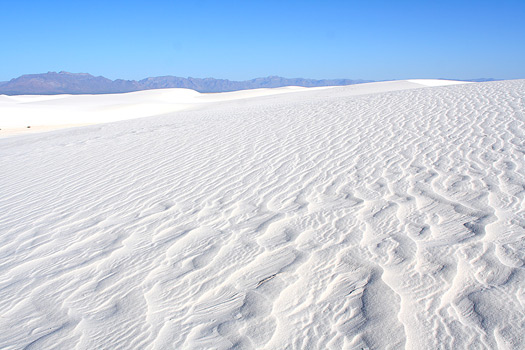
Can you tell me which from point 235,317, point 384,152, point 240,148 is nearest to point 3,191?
point 240,148

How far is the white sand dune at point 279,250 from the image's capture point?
2.12 m

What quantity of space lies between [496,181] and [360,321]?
2.86 meters

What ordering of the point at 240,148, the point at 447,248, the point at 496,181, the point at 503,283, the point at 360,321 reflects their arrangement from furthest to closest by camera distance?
the point at 240,148
the point at 496,181
the point at 447,248
the point at 503,283
the point at 360,321

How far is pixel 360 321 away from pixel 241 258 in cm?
107

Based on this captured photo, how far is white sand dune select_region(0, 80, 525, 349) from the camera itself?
83.3 inches

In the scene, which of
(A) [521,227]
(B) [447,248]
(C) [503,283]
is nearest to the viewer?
(C) [503,283]

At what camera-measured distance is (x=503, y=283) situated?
7.54ft

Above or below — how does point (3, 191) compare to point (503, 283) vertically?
below

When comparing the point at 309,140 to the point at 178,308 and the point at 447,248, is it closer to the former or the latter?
the point at 447,248

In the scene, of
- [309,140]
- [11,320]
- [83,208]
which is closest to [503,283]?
[11,320]

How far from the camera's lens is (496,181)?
413 cm

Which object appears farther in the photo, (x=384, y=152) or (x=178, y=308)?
(x=384, y=152)

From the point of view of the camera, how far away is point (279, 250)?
299 centimetres

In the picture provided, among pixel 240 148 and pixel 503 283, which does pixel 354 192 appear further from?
pixel 240 148
